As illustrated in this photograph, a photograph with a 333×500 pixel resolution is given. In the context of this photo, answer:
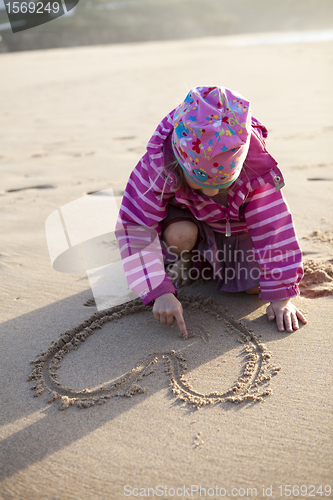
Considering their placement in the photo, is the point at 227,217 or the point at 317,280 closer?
the point at 227,217

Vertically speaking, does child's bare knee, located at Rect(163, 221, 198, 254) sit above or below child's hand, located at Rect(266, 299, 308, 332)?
above

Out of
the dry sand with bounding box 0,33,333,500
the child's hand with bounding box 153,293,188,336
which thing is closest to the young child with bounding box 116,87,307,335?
the child's hand with bounding box 153,293,188,336

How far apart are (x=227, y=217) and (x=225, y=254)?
0.21 m

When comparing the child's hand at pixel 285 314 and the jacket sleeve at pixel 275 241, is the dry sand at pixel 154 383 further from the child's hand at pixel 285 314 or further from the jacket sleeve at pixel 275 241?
the jacket sleeve at pixel 275 241

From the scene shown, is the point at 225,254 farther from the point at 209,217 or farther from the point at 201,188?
the point at 201,188

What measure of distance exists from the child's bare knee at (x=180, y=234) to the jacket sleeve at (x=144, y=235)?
4 cm

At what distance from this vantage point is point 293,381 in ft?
4.13

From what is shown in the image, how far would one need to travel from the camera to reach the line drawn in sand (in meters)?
1.22

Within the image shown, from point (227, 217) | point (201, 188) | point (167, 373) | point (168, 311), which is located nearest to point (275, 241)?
point (227, 217)

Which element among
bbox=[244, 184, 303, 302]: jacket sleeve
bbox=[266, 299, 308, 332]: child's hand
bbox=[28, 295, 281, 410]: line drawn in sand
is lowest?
bbox=[266, 299, 308, 332]: child's hand

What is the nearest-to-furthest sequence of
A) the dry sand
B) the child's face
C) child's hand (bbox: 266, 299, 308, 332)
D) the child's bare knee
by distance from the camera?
the dry sand, the child's face, child's hand (bbox: 266, 299, 308, 332), the child's bare knee

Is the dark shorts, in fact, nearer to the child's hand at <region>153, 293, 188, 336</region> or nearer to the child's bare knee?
the child's bare knee

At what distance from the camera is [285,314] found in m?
1.49

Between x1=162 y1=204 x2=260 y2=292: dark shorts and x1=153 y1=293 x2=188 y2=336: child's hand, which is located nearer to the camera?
x1=153 y1=293 x2=188 y2=336: child's hand
